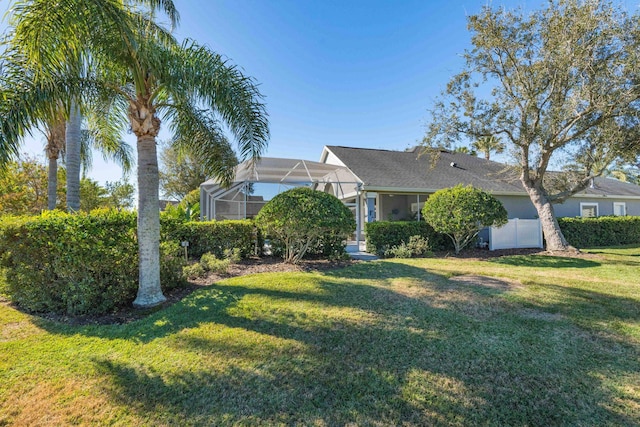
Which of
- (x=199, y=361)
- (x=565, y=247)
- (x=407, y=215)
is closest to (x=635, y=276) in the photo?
(x=565, y=247)

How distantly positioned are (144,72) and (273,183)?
10.3m

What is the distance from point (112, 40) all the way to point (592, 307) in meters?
10.2

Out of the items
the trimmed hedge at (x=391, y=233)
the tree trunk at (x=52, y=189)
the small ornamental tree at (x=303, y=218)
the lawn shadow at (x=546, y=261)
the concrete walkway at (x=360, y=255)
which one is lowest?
the lawn shadow at (x=546, y=261)

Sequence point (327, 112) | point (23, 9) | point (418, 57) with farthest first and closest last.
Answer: point (327, 112), point (418, 57), point (23, 9)

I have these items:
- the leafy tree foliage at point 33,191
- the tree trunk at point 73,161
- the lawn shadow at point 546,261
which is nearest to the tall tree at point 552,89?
the lawn shadow at point 546,261

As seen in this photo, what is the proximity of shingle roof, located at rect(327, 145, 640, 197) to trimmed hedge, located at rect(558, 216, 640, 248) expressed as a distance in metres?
3.01

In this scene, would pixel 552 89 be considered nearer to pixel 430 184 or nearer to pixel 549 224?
pixel 549 224

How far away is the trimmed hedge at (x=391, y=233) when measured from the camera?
11805 mm

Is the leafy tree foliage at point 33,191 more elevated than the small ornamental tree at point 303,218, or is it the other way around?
the leafy tree foliage at point 33,191

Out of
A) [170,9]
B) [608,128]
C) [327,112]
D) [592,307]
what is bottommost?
[592,307]

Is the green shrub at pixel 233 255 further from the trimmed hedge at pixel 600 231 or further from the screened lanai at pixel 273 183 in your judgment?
the trimmed hedge at pixel 600 231

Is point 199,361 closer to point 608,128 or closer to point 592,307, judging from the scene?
point 592,307

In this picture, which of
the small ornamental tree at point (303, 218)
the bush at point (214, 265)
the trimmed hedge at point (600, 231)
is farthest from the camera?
the trimmed hedge at point (600, 231)

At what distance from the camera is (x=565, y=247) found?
12.1 meters
